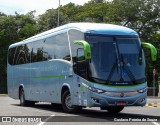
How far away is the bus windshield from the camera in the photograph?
17.9 metres

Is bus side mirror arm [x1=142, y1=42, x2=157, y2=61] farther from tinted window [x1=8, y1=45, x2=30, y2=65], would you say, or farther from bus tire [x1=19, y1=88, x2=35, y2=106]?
bus tire [x1=19, y1=88, x2=35, y2=106]

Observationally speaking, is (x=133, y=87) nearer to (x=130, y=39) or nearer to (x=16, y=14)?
(x=130, y=39)

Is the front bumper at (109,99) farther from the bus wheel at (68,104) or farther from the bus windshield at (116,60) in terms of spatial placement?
the bus wheel at (68,104)

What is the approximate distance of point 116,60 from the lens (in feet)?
59.3

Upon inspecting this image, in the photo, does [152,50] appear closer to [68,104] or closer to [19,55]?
[68,104]

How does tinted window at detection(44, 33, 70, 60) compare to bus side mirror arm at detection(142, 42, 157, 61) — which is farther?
tinted window at detection(44, 33, 70, 60)

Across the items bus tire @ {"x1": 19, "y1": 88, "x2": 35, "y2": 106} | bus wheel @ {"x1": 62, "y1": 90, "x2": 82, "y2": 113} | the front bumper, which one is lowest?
bus tire @ {"x1": 19, "y1": 88, "x2": 35, "y2": 106}

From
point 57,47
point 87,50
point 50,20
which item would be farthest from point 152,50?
point 50,20

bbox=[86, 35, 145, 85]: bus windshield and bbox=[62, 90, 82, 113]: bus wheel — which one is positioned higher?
bbox=[86, 35, 145, 85]: bus windshield

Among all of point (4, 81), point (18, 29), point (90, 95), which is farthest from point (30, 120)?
point (18, 29)

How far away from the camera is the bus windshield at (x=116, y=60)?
58.6ft

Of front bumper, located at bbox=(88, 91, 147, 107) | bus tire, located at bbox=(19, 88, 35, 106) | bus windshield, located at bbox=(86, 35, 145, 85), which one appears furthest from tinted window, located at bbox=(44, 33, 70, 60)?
bus tire, located at bbox=(19, 88, 35, 106)

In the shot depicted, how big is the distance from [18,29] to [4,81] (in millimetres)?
10014

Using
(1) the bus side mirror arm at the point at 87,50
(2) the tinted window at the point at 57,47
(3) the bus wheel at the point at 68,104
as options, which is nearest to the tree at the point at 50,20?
(2) the tinted window at the point at 57,47
